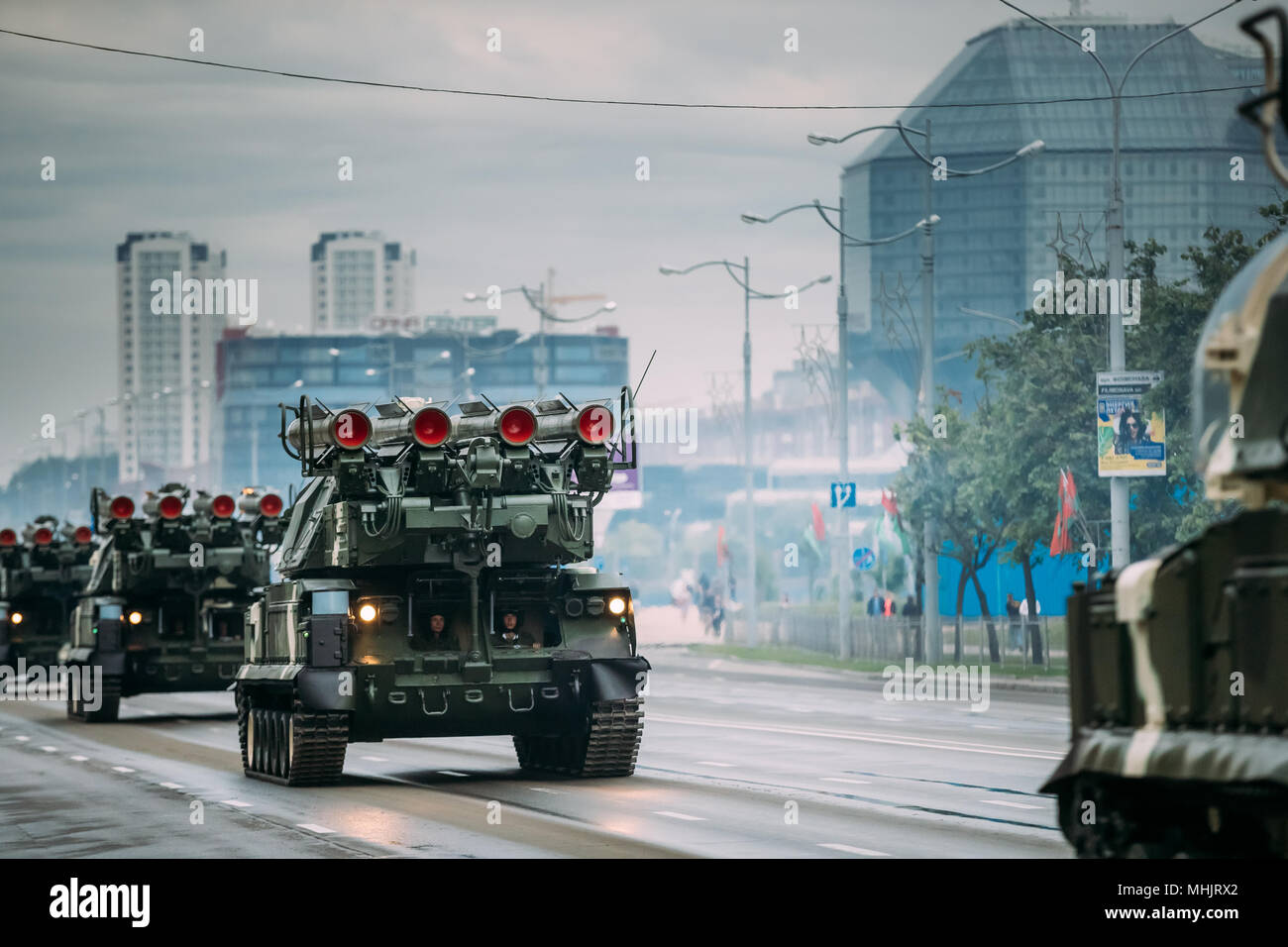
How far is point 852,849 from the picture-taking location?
14.9 m

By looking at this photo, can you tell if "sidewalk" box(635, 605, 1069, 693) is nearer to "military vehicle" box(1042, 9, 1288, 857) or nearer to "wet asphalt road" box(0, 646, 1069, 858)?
"wet asphalt road" box(0, 646, 1069, 858)

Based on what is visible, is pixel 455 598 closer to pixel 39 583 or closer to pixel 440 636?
pixel 440 636

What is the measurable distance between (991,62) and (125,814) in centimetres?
15868

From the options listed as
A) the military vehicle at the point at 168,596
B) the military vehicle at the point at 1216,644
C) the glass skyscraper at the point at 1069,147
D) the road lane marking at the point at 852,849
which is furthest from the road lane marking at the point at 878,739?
the glass skyscraper at the point at 1069,147

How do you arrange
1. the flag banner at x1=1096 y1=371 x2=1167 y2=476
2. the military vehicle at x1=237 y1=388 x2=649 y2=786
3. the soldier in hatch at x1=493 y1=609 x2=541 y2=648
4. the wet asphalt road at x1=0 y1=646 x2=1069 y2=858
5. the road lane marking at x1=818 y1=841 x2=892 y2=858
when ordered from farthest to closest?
the flag banner at x1=1096 y1=371 x2=1167 y2=476, the soldier in hatch at x1=493 y1=609 x2=541 y2=648, the military vehicle at x1=237 y1=388 x2=649 y2=786, the wet asphalt road at x1=0 y1=646 x2=1069 y2=858, the road lane marking at x1=818 y1=841 x2=892 y2=858

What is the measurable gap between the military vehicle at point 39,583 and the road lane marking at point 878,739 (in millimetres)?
17220

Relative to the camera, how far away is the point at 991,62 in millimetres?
170250

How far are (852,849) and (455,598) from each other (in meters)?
7.36

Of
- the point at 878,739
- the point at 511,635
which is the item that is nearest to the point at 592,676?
the point at 511,635

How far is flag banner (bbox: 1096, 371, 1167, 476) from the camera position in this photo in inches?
1299

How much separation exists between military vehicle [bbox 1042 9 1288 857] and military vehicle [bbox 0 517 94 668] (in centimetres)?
3672

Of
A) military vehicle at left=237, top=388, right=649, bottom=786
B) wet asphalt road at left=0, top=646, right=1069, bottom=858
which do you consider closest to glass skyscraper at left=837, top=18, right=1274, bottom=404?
wet asphalt road at left=0, top=646, right=1069, bottom=858
